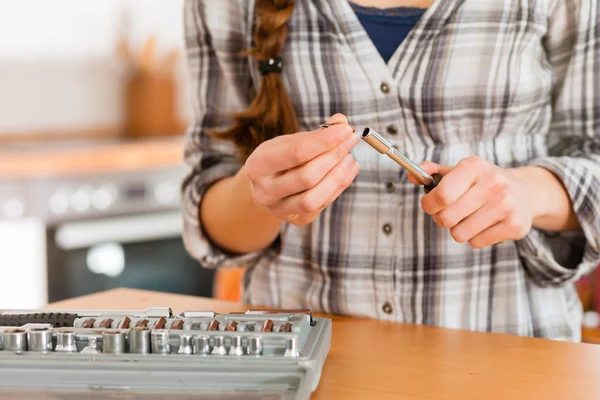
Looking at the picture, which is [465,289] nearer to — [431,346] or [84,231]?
[431,346]

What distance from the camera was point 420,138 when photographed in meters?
0.91

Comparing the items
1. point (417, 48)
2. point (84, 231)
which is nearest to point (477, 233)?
point (417, 48)

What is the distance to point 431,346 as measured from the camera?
0.70 metres

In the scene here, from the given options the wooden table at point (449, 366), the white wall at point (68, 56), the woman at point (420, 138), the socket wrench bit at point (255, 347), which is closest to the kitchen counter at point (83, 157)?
the white wall at point (68, 56)

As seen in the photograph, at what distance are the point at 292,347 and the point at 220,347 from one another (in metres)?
0.05

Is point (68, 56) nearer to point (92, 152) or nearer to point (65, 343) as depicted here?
point (92, 152)

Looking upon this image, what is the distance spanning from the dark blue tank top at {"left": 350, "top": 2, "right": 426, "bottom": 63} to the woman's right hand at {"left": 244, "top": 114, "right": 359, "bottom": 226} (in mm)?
238

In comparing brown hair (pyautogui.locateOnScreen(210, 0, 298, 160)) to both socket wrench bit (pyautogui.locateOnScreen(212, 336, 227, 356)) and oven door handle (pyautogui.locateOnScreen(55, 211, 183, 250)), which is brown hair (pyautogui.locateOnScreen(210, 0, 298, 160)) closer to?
socket wrench bit (pyautogui.locateOnScreen(212, 336, 227, 356))

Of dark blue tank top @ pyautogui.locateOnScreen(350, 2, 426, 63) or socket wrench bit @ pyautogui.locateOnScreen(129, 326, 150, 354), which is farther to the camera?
dark blue tank top @ pyautogui.locateOnScreen(350, 2, 426, 63)

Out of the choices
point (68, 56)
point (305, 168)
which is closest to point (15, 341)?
point (305, 168)

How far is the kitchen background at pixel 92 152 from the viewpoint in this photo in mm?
2332

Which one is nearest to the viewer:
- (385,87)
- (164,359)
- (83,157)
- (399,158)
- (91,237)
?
(164,359)

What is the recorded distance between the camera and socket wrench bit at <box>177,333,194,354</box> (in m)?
0.59

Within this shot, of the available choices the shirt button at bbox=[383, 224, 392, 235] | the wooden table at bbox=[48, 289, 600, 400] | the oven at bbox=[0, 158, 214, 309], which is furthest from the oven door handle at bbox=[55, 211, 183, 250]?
the wooden table at bbox=[48, 289, 600, 400]
